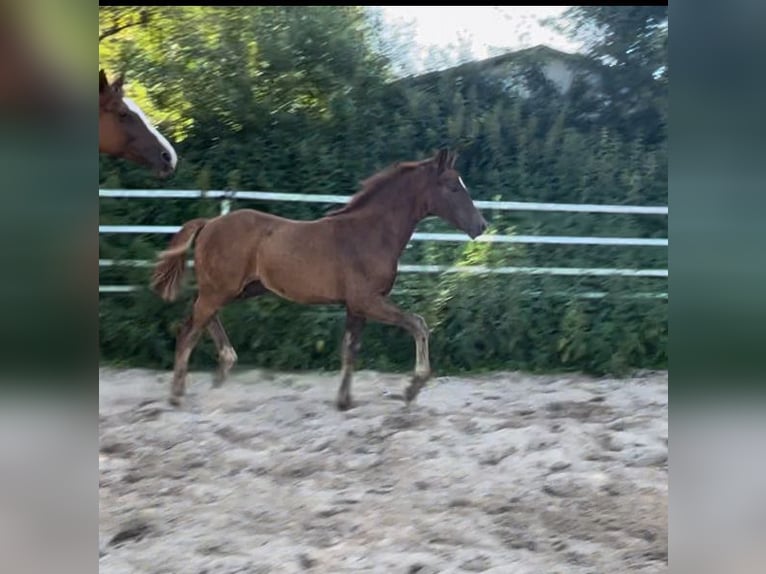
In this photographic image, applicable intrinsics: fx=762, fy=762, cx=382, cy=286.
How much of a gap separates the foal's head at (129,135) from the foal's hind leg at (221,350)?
0.63 metres

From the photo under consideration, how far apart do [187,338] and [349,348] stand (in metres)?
0.65

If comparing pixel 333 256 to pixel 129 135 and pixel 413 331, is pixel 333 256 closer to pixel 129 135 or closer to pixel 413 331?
pixel 413 331

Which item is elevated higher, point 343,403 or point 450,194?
point 450,194

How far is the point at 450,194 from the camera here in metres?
3.13

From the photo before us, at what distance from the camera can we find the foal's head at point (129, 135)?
2969 millimetres

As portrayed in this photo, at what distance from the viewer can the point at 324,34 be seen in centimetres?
306

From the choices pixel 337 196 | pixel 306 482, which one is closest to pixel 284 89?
pixel 337 196

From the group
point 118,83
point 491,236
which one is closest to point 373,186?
point 491,236

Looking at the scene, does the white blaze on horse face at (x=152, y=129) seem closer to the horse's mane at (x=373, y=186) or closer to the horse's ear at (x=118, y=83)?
the horse's ear at (x=118, y=83)

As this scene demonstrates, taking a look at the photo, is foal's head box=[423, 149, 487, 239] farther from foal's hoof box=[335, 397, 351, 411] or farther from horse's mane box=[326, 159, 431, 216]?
foal's hoof box=[335, 397, 351, 411]

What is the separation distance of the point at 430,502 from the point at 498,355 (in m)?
0.65

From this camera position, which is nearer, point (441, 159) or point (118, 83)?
point (118, 83)
